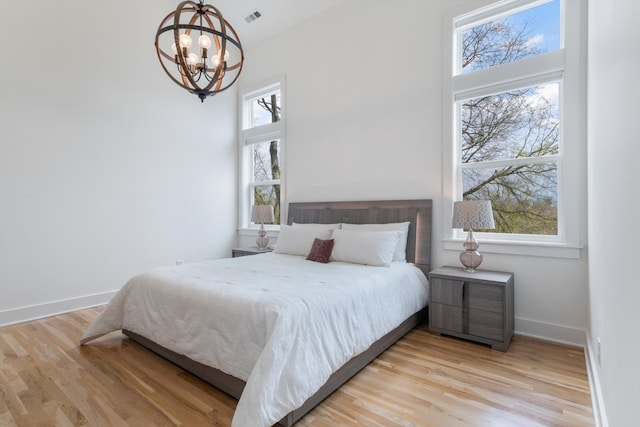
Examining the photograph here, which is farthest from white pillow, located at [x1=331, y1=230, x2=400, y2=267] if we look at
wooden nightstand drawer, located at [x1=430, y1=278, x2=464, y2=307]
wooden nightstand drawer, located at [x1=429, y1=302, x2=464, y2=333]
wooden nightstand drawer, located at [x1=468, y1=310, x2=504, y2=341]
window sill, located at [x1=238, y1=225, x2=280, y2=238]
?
window sill, located at [x1=238, y1=225, x2=280, y2=238]

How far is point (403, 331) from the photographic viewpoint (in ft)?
9.30

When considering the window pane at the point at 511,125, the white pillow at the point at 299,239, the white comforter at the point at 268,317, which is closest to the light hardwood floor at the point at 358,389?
the white comforter at the point at 268,317

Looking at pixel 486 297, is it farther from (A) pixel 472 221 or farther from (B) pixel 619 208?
(B) pixel 619 208

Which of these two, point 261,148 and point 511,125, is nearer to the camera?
point 511,125

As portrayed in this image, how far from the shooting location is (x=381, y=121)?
12.3ft

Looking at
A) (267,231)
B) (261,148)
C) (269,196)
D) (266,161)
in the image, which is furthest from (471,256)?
(261,148)

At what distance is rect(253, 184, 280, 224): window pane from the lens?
496 centimetres

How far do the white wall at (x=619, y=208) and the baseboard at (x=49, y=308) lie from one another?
4.51 metres

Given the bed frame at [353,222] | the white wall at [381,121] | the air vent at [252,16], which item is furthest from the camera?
the air vent at [252,16]

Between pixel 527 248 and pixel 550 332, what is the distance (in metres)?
0.72

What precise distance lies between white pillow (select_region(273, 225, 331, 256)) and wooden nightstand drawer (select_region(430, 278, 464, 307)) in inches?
47.1

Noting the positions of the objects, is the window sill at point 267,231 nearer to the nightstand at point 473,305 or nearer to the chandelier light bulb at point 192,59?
the nightstand at point 473,305

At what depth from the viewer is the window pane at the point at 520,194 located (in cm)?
285

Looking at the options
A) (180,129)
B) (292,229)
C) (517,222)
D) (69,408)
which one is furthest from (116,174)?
(517,222)
